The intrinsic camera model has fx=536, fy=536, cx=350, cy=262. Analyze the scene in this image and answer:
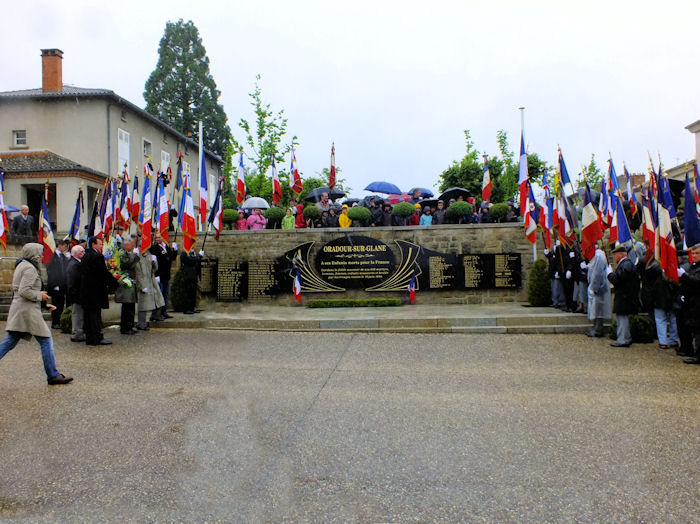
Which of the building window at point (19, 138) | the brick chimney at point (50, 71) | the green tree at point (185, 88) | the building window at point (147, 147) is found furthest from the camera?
the green tree at point (185, 88)

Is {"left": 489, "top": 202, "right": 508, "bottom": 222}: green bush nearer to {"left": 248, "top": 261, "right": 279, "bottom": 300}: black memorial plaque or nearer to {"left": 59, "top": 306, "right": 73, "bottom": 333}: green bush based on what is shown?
{"left": 248, "top": 261, "right": 279, "bottom": 300}: black memorial plaque

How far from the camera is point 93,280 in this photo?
9508 mm

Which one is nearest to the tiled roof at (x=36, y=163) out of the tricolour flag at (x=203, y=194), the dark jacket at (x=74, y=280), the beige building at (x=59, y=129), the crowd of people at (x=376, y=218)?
the beige building at (x=59, y=129)

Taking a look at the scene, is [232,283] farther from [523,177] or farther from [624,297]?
[624,297]

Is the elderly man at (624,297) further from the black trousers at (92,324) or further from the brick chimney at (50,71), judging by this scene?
the brick chimney at (50,71)

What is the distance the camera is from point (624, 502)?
3.61 m

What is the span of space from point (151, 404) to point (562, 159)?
10694 millimetres

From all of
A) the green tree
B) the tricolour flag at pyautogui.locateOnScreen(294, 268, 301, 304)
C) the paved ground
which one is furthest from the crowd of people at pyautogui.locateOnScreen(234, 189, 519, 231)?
the green tree

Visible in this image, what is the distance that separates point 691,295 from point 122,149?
91.3ft

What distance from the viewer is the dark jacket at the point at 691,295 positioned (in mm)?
7816

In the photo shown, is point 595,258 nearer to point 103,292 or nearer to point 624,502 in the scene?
point 624,502

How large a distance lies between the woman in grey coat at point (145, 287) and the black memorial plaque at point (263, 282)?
4.04m

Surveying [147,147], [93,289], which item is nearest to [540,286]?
[93,289]

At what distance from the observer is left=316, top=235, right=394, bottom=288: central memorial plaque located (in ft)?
49.6
